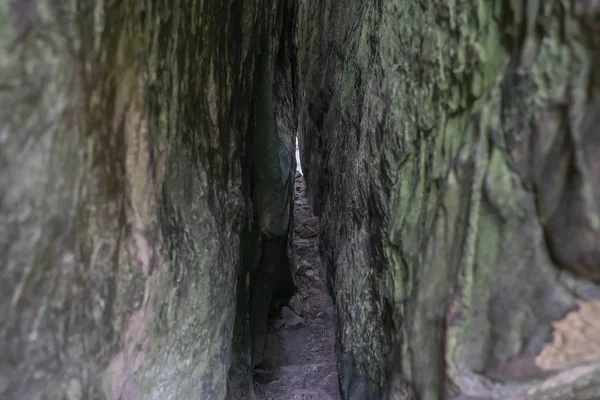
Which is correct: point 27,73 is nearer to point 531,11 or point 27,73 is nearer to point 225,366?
point 531,11

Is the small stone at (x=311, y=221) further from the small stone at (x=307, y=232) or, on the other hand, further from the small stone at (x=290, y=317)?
the small stone at (x=290, y=317)

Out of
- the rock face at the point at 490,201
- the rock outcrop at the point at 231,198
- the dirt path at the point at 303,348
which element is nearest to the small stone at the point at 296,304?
the dirt path at the point at 303,348

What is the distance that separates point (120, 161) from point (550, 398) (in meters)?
1.22

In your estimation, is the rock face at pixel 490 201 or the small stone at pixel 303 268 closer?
the rock face at pixel 490 201

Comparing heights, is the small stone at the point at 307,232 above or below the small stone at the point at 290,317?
above

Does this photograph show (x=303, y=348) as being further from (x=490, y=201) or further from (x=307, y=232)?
(x=490, y=201)

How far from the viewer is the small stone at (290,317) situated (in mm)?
3451

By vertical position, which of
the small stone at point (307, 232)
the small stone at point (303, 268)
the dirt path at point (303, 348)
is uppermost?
the small stone at point (307, 232)

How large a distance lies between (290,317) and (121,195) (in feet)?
8.19

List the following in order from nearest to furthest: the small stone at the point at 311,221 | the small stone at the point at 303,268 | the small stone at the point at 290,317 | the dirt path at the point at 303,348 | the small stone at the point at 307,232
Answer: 1. the dirt path at the point at 303,348
2. the small stone at the point at 290,317
3. the small stone at the point at 303,268
4. the small stone at the point at 307,232
5. the small stone at the point at 311,221

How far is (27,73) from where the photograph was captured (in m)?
0.84

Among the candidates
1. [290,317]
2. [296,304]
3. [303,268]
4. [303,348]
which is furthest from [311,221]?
[303,348]

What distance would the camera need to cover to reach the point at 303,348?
324 cm

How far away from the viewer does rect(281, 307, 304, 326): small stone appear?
345 centimetres
